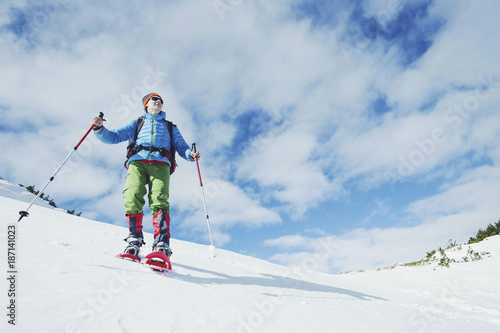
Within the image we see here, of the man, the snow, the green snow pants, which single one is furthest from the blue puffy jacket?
the snow

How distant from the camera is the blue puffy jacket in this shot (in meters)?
4.19

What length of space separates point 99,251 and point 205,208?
225 cm

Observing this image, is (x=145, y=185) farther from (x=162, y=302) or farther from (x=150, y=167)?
(x=162, y=302)

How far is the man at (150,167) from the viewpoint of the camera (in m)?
3.73

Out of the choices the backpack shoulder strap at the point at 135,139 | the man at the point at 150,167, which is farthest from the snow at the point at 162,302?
the backpack shoulder strap at the point at 135,139

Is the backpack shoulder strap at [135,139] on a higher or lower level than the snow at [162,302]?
higher

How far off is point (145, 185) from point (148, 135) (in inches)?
34.1

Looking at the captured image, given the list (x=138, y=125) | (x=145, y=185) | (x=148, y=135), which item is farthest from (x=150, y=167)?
(x=138, y=125)

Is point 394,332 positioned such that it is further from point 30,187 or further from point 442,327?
point 30,187

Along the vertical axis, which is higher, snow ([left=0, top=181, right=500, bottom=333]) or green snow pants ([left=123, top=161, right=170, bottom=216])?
green snow pants ([left=123, top=161, right=170, bottom=216])

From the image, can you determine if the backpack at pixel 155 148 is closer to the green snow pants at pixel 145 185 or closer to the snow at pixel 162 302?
the green snow pants at pixel 145 185

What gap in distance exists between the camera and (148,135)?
4387 mm

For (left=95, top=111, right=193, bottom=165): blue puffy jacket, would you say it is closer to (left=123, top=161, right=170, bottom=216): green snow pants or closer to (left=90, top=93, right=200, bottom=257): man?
(left=90, top=93, right=200, bottom=257): man

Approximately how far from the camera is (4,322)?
1329 mm
